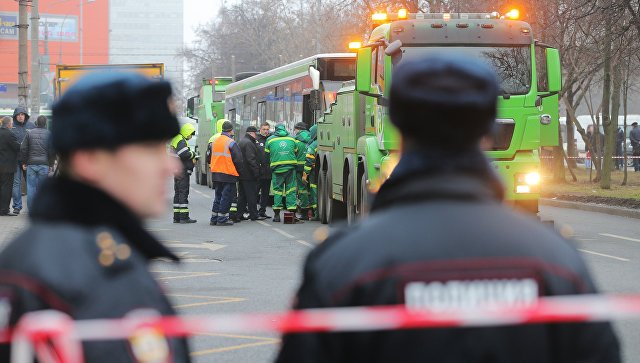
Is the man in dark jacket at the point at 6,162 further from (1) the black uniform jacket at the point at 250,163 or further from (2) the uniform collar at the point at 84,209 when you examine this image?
(2) the uniform collar at the point at 84,209

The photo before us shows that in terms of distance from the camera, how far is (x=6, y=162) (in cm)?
2314

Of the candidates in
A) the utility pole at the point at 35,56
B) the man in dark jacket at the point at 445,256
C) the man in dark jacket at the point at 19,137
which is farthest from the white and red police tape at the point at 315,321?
the utility pole at the point at 35,56

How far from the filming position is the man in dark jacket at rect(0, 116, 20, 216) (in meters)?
23.1

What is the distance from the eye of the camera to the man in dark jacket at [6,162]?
910 inches

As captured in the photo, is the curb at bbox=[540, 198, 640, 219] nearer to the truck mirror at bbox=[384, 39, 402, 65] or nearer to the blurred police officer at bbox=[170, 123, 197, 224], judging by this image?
the blurred police officer at bbox=[170, 123, 197, 224]

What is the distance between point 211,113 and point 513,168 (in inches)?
1007

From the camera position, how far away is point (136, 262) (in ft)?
8.05

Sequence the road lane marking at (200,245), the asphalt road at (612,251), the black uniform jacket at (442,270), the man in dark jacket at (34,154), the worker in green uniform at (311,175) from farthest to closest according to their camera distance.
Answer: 1. the worker in green uniform at (311,175)
2. the man in dark jacket at (34,154)
3. the road lane marking at (200,245)
4. the asphalt road at (612,251)
5. the black uniform jacket at (442,270)

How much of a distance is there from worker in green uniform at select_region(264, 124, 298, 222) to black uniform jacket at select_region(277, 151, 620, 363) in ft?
65.3

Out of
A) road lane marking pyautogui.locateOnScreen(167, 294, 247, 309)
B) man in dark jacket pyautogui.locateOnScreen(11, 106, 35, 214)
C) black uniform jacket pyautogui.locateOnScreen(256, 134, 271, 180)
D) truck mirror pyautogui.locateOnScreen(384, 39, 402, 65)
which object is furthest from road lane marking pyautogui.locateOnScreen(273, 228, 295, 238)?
road lane marking pyautogui.locateOnScreen(167, 294, 247, 309)

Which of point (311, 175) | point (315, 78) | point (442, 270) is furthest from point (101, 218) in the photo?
point (315, 78)

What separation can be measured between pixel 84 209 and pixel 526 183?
48.1 ft

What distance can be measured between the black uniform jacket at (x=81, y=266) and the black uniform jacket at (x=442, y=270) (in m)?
0.33

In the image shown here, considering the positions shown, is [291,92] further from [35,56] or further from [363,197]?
[363,197]
